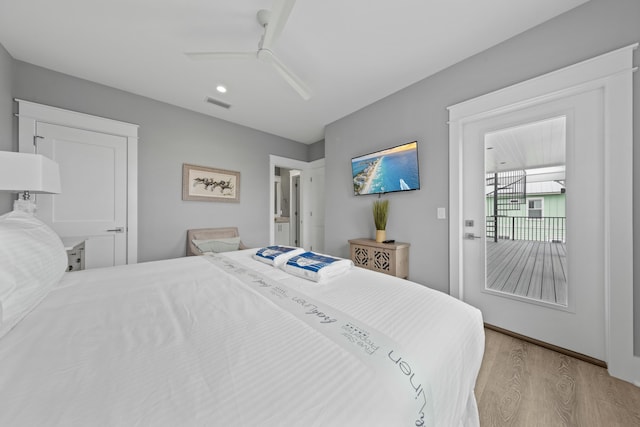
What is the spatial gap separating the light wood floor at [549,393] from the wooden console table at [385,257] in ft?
3.36

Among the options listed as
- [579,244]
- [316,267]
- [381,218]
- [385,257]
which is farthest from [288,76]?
[579,244]

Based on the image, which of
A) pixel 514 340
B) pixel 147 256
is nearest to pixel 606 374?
pixel 514 340

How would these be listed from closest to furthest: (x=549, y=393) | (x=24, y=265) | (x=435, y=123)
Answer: (x=24, y=265)
(x=549, y=393)
(x=435, y=123)

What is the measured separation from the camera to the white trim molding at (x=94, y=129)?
217cm

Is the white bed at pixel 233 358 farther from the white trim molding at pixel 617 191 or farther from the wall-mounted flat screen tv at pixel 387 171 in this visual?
the wall-mounted flat screen tv at pixel 387 171

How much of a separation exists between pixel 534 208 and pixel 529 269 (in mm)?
532

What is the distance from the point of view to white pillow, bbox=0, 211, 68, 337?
0.79 m

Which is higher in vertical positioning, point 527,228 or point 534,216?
point 534,216

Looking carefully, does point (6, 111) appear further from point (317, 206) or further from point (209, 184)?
point (317, 206)

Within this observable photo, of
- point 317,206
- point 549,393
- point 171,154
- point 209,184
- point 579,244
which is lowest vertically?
point 549,393

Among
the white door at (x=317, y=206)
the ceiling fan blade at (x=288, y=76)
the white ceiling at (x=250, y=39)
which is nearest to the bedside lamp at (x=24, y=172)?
the white ceiling at (x=250, y=39)

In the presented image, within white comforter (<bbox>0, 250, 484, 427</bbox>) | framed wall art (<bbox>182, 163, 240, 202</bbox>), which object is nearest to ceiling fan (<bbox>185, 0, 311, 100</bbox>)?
white comforter (<bbox>0, 250, 484, 427</bbox>)

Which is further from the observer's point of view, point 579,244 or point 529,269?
point 529,269

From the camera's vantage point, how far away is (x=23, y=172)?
1.61 m
